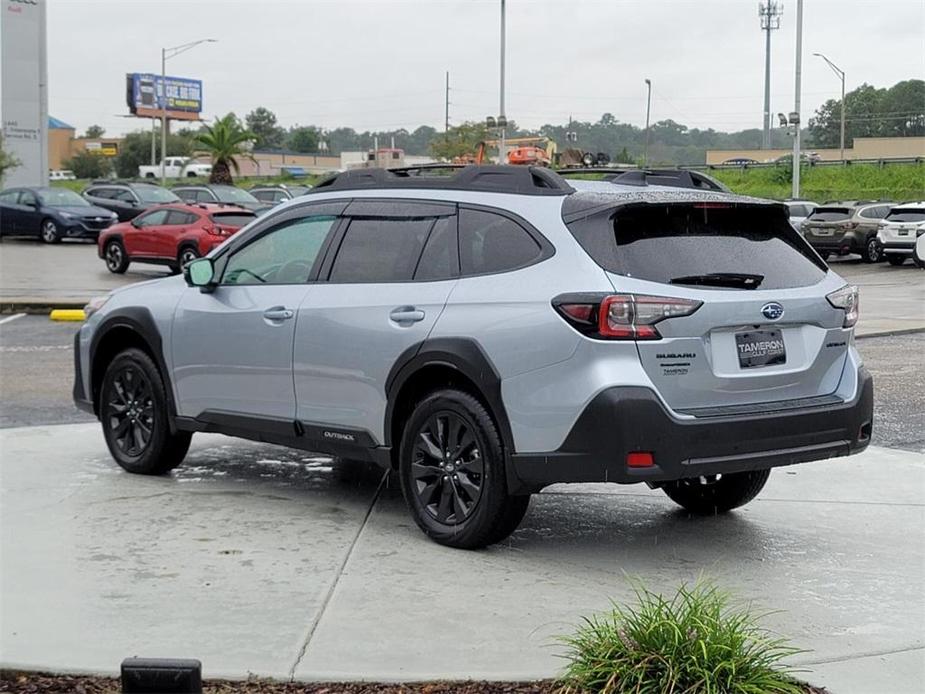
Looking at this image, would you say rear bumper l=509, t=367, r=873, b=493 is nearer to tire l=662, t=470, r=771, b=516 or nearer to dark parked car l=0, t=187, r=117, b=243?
tire l=662, t=470, r=771, b=516

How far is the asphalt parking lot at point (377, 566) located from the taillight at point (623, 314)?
113 centimetres

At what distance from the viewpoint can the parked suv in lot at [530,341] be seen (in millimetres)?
6020

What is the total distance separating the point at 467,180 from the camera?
699 centimetres

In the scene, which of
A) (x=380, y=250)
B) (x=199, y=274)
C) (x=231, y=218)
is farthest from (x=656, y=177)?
(x=231, y=218)

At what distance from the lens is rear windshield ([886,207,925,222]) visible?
3500 centimetres

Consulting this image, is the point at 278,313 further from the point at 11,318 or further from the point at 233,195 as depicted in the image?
the point at 233,195

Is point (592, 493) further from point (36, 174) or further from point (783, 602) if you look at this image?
point (36, 174)

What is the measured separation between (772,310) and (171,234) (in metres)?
22.3

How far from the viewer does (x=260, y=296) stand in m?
7.71

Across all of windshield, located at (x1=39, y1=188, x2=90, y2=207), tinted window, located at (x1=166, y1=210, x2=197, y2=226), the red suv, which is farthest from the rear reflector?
windshield, located at (x1=39, y1=188, x2=90, y2=207)

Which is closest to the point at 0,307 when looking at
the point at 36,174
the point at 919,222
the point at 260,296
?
the point at 260,296

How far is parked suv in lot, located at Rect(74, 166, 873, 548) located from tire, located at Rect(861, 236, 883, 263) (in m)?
30.5

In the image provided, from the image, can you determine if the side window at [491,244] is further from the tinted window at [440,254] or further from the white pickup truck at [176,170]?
the white pickup truck at [176,170]

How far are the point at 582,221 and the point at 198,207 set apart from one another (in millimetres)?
22103
